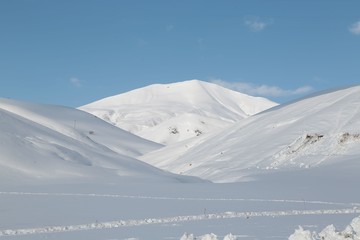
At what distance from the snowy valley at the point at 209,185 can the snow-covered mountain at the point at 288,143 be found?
7.0 inches

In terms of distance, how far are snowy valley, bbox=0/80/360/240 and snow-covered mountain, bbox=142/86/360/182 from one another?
18 centimetres

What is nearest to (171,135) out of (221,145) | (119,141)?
(119,141)

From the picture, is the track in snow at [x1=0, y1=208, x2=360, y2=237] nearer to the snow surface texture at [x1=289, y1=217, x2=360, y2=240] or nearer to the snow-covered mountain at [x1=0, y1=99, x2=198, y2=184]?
the snow surface texture at [x1=289, y1=217, x2=360, y2=240]

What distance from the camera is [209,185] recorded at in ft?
93.4

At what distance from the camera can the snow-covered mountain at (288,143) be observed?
134ft

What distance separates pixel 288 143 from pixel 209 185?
22.1 metres

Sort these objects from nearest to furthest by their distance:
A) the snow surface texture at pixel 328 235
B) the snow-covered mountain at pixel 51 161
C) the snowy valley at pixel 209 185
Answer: the snow surface texture at pixel 328 235 < the snowy valley at pixel 209 185 < the snow-covered mountain at pixel 51 161

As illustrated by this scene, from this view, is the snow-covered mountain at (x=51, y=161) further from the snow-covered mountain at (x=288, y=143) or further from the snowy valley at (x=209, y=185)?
the snow-covered mountain at (x=288, y=143)

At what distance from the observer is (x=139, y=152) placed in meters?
96.1

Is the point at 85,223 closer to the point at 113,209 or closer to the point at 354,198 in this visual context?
the point at 113,209

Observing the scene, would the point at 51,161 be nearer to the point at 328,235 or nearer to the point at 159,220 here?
the point at 159,220

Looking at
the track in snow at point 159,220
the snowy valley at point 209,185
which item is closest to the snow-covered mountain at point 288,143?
the snowy valley at point 209,185

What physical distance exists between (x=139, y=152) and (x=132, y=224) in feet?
264

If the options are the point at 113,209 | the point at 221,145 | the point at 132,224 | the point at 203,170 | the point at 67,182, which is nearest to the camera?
the point at 132,224
